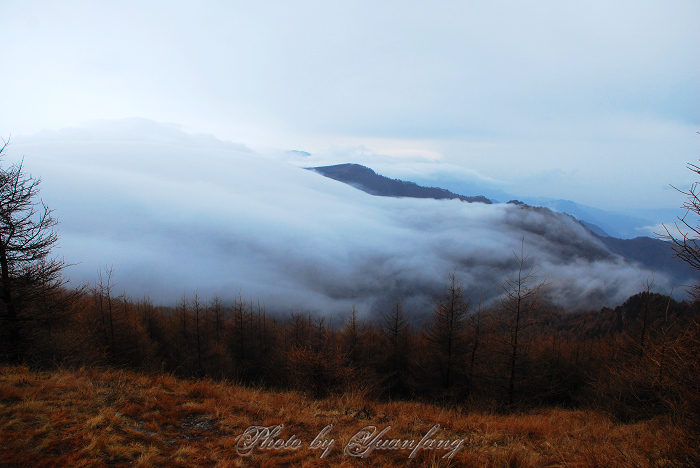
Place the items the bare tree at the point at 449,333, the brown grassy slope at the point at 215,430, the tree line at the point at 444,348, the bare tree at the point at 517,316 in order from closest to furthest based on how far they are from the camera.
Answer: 1. the brown grassy slope at the point at 215,430
2. the tree line at the point at 444,348
3. the bare tree at the point at 517,316
4. the bare tree at the point at 449,333

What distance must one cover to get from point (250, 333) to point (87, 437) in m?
35.9

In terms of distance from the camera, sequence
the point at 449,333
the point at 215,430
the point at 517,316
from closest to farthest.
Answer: the point at 215,430 → the point at 517,316 → the point at 449,333

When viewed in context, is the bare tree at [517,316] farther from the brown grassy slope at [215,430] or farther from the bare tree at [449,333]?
the bare tree at [449,333]


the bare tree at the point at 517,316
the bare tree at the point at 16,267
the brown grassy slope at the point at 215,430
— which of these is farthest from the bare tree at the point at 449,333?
the bare tree at the point at 16,267

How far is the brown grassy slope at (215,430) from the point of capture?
499 cm

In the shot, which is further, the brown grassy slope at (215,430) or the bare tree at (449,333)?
the bare tree at (449,333)

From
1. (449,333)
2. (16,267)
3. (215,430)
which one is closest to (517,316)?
(449,333)

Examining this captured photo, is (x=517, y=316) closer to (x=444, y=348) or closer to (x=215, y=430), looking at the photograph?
(x=444, y=348)

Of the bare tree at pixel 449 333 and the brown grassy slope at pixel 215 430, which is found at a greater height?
the brown grassy slope at pixel 215 430

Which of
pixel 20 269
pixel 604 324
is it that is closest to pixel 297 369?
pixel 20 269

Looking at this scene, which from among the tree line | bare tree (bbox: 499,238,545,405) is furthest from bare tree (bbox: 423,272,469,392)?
bare tree (bbox: 499,238,545,405)

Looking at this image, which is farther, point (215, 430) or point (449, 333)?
point (449, 333)

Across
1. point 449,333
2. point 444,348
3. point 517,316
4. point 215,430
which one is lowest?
point 444,348

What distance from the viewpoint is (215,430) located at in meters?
6.23
